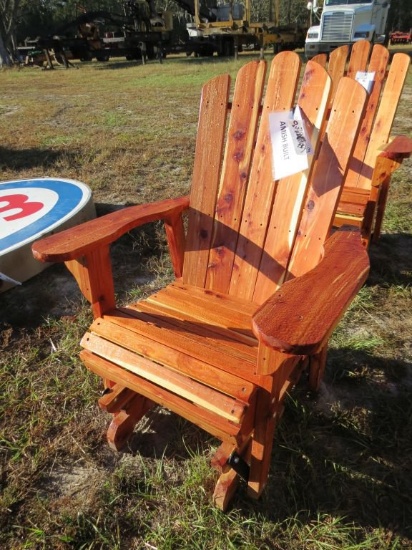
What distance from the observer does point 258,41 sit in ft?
60.2

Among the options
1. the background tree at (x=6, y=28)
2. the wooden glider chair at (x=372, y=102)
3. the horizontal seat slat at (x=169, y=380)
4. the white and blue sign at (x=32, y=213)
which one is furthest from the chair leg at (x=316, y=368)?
the background tree at (x=6, y=28)

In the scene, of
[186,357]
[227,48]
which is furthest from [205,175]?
[227,48]

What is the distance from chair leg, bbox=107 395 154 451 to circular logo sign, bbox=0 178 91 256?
1448 millimetres

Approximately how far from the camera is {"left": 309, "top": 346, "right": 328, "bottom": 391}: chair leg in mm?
1680

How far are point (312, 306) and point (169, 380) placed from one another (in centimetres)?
53

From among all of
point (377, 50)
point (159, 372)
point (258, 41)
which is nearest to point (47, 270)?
point (159, 372)

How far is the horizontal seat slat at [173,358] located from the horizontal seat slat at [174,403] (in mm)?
78

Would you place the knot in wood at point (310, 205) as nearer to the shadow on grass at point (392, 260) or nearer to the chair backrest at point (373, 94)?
the shadow on grass at point (392, 260)

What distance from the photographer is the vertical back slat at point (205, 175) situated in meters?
1.72

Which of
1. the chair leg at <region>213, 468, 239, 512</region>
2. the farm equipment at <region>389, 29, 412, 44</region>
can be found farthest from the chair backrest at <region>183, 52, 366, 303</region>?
the farm equipment at <region>389, 29, 412, 44</region>

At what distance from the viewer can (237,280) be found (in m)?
1.81

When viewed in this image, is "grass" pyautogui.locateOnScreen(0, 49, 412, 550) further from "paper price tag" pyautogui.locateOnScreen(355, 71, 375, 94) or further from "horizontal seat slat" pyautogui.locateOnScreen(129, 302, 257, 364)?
"paper price tag" pyautogui.locateOnScreen(355, 71, 375, 94)

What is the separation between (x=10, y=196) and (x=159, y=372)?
277 centimetres

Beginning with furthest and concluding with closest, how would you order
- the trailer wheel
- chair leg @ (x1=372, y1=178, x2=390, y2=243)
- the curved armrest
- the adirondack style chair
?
1. the trailer wheel
2. chair leg @ (x1=372, y1=178, x2=390, y2=243)
3. the curved armrest
4. the adirondack style chair
